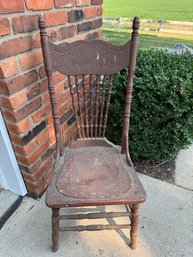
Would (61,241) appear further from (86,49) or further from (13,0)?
(13,0)

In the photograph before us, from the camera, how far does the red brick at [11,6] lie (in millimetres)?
917

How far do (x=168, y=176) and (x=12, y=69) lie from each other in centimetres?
138

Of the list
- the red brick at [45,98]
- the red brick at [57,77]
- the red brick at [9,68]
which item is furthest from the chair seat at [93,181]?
the red brick at [9,68]

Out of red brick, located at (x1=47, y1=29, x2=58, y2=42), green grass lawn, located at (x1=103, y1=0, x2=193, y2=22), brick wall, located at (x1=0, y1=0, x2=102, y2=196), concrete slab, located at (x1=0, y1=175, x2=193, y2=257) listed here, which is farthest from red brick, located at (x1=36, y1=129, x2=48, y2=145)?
green grass lawn, located at (x1=103, y1=0, x2=193, y2=22)

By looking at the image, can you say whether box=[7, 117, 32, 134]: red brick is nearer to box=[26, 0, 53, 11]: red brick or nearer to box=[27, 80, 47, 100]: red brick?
box=[27, 80, 47, 100]: red brick

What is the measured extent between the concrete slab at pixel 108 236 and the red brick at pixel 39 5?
1178mm

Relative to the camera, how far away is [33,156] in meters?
1.34

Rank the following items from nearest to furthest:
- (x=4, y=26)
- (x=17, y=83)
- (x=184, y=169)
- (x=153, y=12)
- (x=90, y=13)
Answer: (x=4, y=26) < (x=17, y=83) < (x=90, y=13) < (x=184, y=169) < (x=153, y=12)

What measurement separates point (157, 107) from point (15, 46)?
0.95 meters

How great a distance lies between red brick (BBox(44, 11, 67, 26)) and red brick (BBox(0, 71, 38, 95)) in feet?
0.93

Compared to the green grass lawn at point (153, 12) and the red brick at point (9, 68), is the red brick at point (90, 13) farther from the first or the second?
the green grass lawn at point (153, 12)

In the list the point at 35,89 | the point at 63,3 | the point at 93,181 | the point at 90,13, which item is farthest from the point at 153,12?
the point at 93,181

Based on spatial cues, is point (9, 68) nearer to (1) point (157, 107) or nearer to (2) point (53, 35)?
(2) point (53, 35)

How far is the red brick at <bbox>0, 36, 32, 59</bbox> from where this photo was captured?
0.97 m
